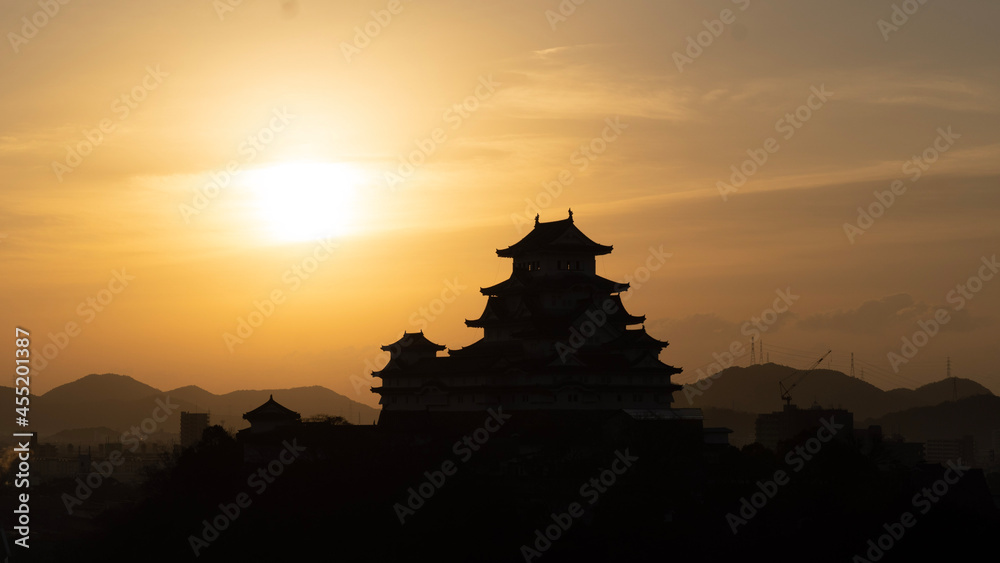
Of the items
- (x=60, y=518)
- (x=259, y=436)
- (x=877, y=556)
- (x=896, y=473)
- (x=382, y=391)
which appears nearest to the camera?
(x=877, y=556)

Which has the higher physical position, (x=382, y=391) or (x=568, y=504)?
(x=382, y=391)

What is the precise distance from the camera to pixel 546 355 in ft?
218

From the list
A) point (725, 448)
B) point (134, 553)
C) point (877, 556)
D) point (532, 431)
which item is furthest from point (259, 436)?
point (877, 556)

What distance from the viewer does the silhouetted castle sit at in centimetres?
6488

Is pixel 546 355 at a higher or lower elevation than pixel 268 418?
higher

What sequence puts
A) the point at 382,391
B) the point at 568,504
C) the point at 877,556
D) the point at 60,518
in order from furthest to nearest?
the point at 60,518 → the point at 382,391 → the point at 568,504 → the point at 877,556

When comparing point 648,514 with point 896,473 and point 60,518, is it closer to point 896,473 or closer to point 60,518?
point 896,473

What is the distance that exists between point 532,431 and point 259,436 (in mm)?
15507

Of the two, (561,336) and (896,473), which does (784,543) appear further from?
(561,336)

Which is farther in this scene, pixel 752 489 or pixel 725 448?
pixel 725 448

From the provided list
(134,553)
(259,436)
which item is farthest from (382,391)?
(134,553)

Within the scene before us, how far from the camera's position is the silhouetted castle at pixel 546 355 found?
64.9m

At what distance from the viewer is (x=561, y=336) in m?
A: 66.7

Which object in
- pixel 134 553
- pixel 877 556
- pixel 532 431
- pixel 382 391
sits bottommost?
pixel 877 556
